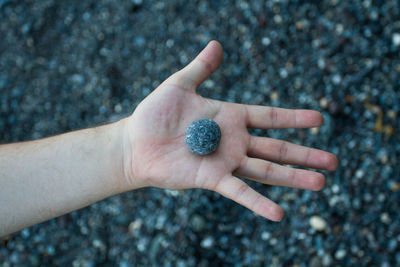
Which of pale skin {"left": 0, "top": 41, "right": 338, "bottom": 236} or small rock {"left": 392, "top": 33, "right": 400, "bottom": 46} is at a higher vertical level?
small rock {"left": 392, "top": 33, "right": 400, "bottom": 46}

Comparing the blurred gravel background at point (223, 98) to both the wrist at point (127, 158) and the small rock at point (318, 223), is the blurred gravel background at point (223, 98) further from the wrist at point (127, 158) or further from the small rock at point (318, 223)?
the wrist at point (127, 158)

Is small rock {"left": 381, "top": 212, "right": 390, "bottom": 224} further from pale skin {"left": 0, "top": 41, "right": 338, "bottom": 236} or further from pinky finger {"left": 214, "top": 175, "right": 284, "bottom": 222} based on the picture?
pinky finger {"left": 214, "top": 175, "right": 284, "bottom": 222}

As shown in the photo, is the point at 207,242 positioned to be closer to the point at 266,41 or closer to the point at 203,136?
the point at 203,136

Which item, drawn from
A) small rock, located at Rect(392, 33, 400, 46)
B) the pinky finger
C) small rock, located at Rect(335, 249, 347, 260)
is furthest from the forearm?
small rock, located at Rect(392, 33, 400, 46)

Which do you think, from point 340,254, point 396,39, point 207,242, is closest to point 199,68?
point 207,242

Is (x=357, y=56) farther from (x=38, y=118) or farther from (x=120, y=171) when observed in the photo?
(x=38, y=118)

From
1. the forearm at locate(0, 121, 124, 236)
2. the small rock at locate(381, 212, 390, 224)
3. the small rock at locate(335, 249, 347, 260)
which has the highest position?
the forearm at locate(0, 121, 124, 236)

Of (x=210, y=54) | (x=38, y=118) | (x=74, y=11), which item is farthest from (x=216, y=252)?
(x=74, y=11)
